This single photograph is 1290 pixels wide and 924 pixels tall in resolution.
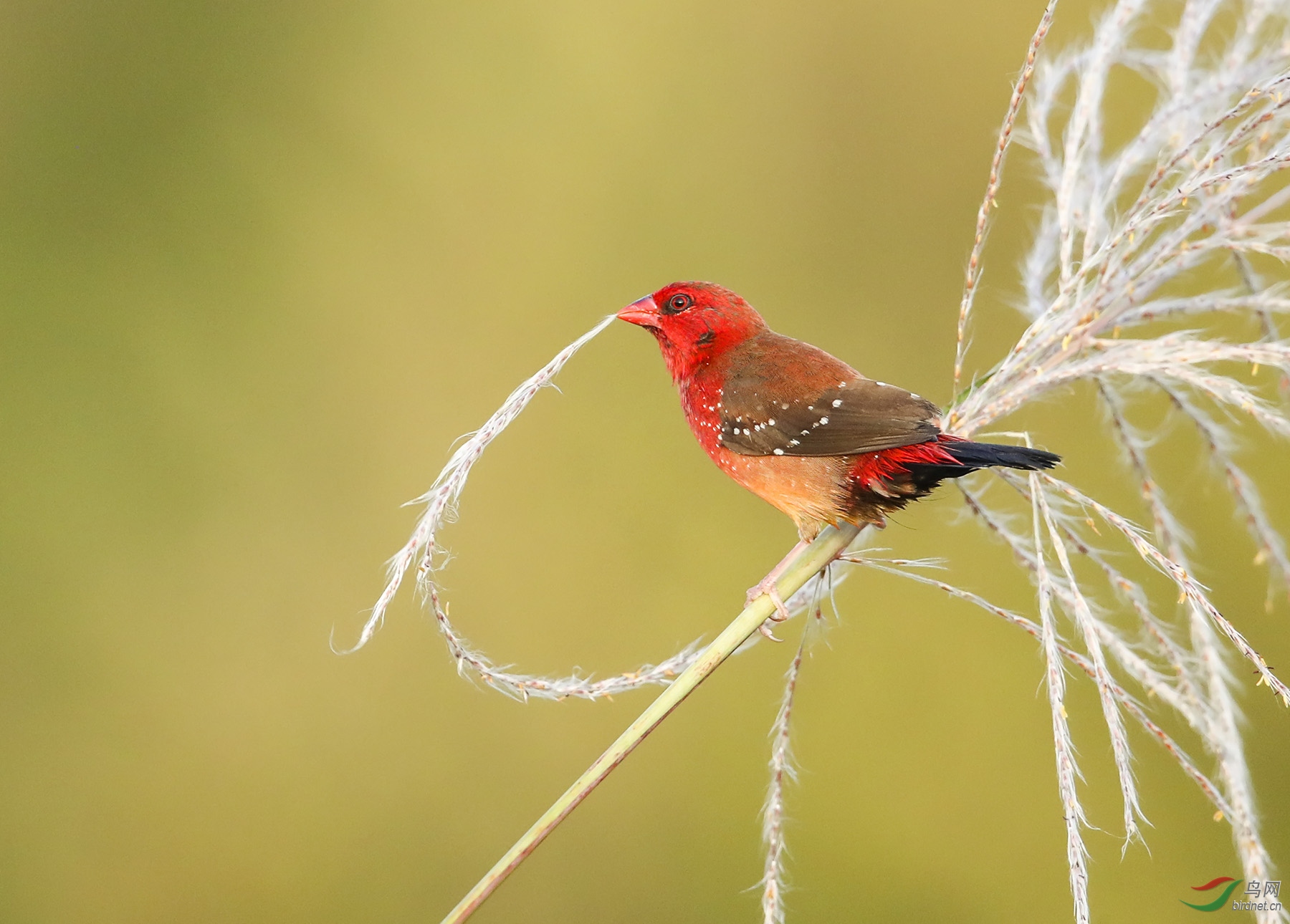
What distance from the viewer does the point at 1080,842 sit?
1.16 m

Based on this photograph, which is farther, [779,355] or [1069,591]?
[779,355]

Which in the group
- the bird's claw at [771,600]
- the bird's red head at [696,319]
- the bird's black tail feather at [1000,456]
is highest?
the bird's red head at [696,319]

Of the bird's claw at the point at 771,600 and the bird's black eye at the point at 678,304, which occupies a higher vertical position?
the bird's black eye at the point at 678,304

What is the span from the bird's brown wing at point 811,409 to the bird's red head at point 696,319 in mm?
58

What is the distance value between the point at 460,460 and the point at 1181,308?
1.02 m

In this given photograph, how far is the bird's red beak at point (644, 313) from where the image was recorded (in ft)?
5.63

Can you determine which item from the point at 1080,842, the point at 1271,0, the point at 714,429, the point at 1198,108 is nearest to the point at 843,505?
the point at 714,429

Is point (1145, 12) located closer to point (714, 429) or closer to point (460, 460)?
point (714, 429)

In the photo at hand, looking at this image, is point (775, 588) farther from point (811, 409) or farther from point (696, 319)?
point (696, 319)

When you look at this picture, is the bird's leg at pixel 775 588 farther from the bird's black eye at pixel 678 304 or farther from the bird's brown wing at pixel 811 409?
the bird's black eye at pixel 678 304

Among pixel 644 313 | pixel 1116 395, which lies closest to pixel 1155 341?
pixel 1116 395

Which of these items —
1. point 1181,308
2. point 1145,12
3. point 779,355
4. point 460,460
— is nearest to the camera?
point 460,460

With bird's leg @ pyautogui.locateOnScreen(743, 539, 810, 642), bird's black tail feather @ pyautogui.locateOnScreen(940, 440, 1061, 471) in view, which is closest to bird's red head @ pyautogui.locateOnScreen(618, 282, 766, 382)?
bird's leg @ pyautogui.locateOnScreen(743, 539, 810, 642)

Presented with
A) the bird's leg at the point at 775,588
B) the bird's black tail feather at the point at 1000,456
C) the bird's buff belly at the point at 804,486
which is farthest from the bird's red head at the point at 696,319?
the bird's black tail feather at the point at 1000,456
